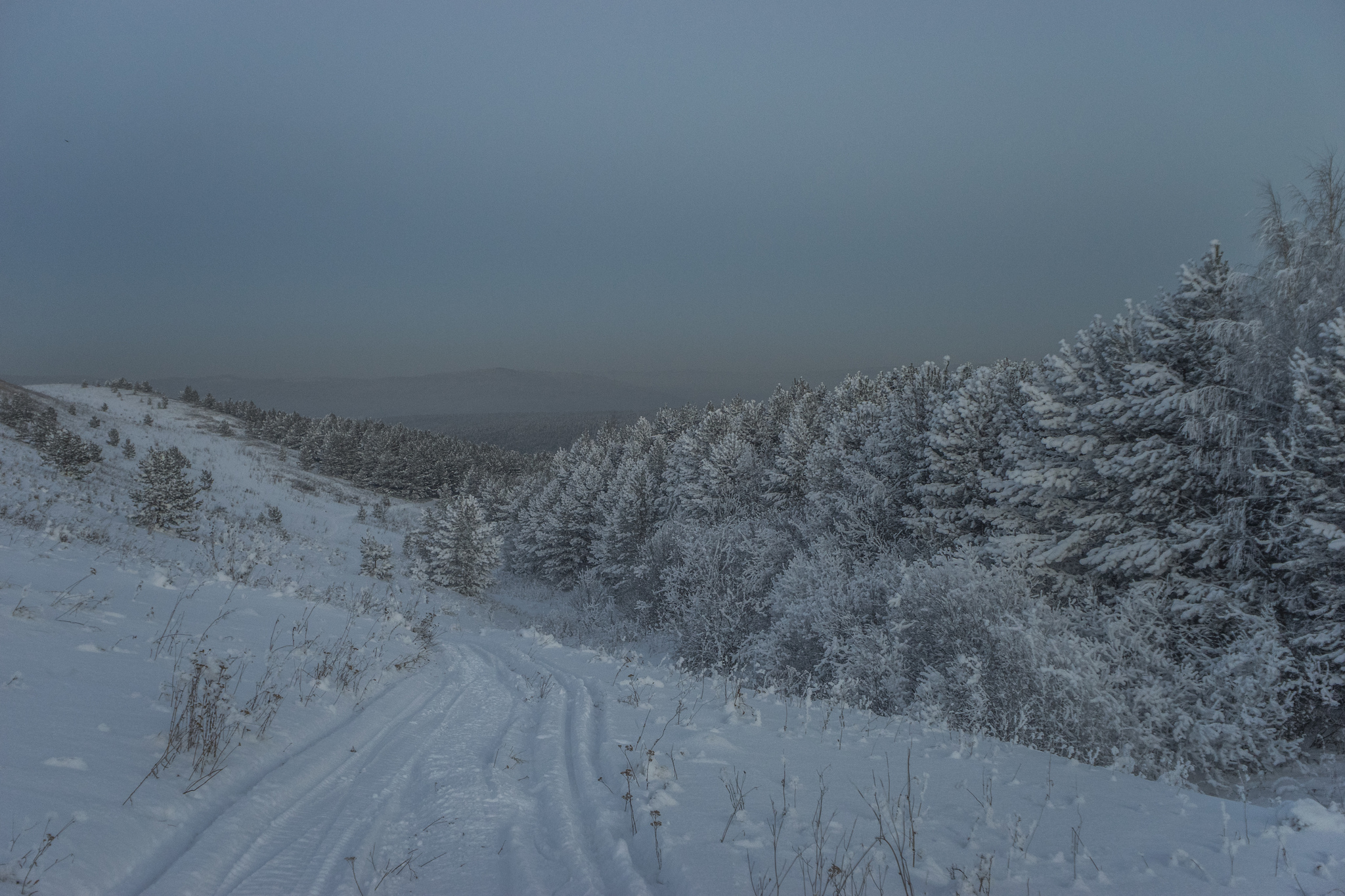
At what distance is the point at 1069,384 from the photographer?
1561cm

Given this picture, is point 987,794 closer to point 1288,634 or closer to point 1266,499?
point 1288,634

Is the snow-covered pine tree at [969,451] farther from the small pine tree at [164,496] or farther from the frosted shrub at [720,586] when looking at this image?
the small pine tree at [164,496]

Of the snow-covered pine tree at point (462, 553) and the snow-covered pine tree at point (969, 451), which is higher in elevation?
the snow-covered pine tree at point (969, 451)

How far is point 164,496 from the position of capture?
19938 millimetres

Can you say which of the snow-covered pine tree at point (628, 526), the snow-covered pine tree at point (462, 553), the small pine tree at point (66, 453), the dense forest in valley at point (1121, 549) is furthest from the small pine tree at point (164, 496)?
the snow-covered pine tree at point (628, 526)

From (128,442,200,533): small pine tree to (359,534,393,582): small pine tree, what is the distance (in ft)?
19.8

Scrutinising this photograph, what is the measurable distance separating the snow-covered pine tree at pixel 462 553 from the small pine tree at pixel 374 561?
21.1 feet

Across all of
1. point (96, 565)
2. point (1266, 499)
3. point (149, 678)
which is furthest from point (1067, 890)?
point (1266, 499)

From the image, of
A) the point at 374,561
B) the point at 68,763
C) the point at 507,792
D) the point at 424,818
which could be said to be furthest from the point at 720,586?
the point at 68,763

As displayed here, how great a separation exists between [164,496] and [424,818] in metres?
22.5

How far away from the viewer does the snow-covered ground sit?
3.12 m

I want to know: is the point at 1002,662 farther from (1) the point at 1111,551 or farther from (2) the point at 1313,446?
(2) the point at 1313,446

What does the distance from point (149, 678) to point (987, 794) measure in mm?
6851

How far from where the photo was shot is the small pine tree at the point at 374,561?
2380cm
